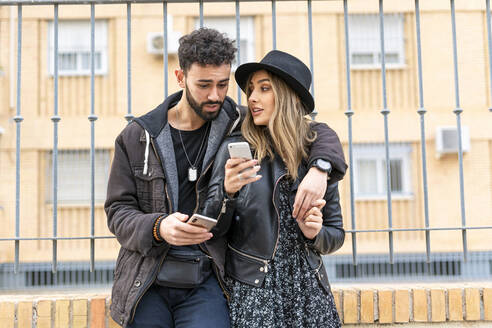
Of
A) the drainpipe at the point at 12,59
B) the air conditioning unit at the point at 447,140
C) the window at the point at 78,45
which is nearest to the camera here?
the air conditioning unit at the point at 447,140

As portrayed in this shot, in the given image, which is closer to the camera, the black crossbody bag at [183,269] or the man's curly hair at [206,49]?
the black crossbody bag at [183,269]

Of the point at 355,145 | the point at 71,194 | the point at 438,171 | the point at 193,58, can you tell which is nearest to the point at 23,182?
the point at 71,194

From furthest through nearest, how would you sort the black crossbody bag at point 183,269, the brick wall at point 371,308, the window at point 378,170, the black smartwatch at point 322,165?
the window at point 378,170
the brick wall at point 371,308
the black crossbody bag at point 183,269
the black smartwatch at point 322,165

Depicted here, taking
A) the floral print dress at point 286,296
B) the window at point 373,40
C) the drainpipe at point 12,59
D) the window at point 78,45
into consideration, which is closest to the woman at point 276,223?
the floral print dress at point 286,296

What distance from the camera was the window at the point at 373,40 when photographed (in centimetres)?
1365

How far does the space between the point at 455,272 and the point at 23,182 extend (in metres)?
10.4

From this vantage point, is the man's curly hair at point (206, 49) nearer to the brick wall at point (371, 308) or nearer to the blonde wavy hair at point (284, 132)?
the blonde wavy hair at point (284, 132)

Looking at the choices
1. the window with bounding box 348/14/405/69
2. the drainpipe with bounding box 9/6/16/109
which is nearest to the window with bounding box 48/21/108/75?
the drainpipe with bounding box 9/6/16/109

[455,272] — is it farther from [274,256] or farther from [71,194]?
[274,256]

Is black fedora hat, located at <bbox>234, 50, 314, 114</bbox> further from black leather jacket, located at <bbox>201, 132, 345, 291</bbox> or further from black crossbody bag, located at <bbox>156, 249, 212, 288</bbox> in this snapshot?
black crossbody bag, located at <bbox>156, 249, 212, 288</bbox>

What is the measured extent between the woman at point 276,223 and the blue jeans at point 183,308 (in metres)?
0.06

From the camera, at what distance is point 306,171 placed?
249 centimetres

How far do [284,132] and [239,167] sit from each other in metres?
0.42

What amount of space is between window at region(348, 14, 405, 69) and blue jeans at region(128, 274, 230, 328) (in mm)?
11935
